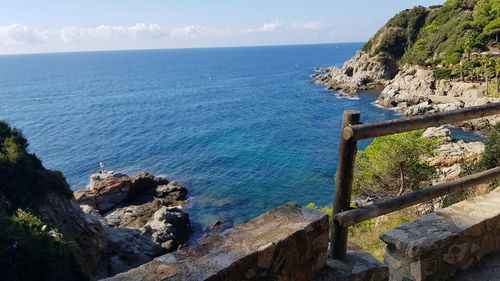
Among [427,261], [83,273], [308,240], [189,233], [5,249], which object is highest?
[308,240]

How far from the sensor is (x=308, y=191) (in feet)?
96.5

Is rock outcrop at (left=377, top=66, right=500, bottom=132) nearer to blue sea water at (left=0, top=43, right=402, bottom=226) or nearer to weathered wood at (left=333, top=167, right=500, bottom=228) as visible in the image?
blue sea water at (left=0, top=43, right=402, bottom=226)

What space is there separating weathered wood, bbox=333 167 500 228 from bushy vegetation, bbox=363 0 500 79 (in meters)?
54.2

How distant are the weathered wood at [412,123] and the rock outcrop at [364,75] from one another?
65.8 meters

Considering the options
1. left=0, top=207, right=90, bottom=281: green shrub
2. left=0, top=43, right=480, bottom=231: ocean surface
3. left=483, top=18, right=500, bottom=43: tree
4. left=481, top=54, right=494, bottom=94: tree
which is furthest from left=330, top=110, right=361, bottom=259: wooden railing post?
left=483, top=18, right=500, bottom=43: tree

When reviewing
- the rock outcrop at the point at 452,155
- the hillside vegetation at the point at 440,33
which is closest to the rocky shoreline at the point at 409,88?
the rock outcrop at the point at 452,155

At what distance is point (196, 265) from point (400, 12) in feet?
310

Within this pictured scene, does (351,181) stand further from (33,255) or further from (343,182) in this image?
(33,255)

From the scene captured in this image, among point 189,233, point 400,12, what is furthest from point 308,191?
point 400,12

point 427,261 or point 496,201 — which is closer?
point 427,261

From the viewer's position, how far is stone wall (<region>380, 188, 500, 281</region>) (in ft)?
13.8

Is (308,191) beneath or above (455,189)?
beneath

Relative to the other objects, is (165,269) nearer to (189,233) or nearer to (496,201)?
(496,201)

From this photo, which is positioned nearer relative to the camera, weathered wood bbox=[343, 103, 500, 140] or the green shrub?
weathered wood bbox=[343, 103, 500, 140]
